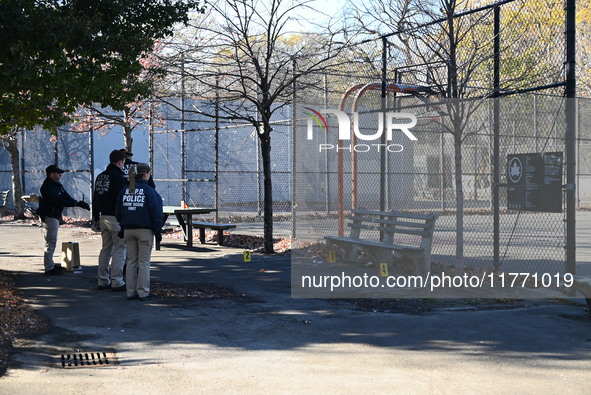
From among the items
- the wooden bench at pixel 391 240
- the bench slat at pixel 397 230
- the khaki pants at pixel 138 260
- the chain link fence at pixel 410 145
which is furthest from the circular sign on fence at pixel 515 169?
the khaki pants at pixel 138 260

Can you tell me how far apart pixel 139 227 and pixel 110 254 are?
148 centimetres

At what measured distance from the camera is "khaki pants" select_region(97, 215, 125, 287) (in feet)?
33.3

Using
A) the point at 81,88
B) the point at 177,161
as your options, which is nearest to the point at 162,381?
the point at 81,88

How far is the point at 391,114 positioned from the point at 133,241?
5914 millimetres

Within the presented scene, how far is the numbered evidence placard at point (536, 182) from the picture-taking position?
9.86 metres

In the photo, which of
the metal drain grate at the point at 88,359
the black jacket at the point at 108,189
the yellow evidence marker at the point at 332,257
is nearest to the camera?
the metal drain grate at the point at 88,359

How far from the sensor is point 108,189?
10.3 m

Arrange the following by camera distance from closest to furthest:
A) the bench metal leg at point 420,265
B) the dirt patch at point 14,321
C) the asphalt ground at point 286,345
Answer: the asphalt ground at point 286,345, the dirt patch at point 14,321, the bench metal leg at point 420,265

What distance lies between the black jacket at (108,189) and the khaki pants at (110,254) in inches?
5.3

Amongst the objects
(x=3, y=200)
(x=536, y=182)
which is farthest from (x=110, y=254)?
(x=3, y=200)

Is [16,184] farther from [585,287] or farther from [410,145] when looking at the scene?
[585,287]

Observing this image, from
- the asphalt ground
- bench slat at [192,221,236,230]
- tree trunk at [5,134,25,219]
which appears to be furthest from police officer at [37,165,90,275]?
tree trunk at [5,134,25,219]

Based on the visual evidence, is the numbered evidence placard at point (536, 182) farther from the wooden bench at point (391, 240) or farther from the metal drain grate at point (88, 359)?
the metal drain grate at point (88, 359)

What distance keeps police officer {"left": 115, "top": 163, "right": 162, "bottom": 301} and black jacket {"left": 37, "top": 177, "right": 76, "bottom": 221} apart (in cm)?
249
